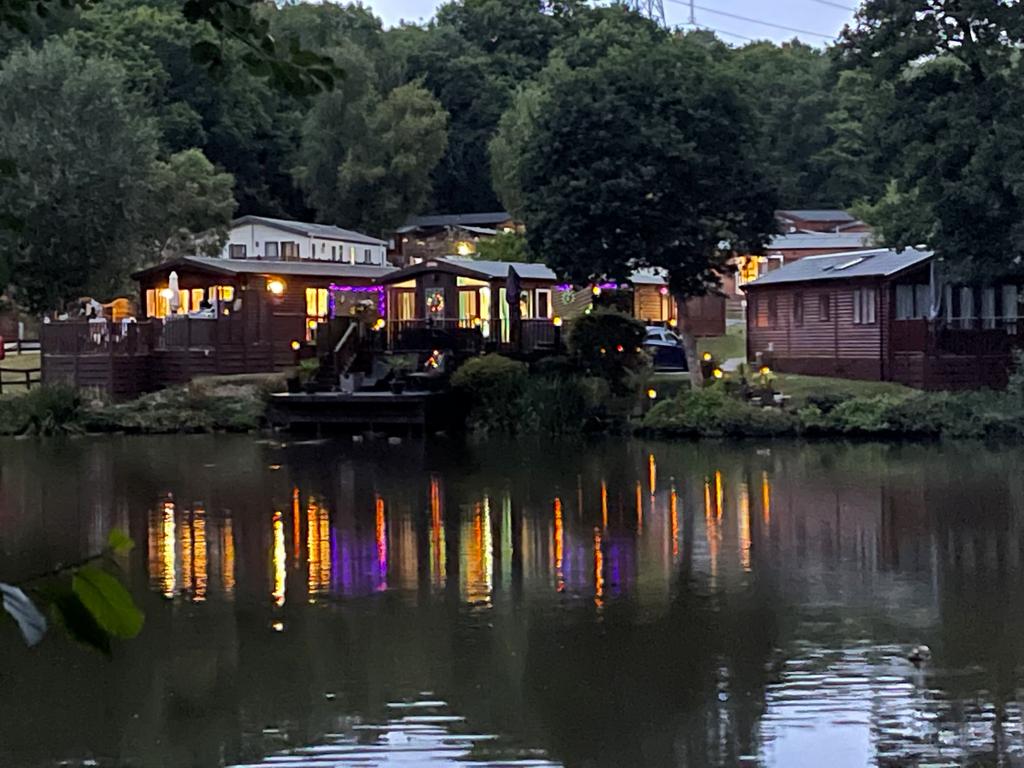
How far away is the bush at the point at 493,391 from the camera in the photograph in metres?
35.1

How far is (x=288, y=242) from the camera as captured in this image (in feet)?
211

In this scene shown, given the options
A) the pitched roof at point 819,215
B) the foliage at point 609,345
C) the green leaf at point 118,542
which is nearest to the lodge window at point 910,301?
the foliage at point 609,345

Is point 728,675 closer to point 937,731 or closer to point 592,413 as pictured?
point 937,731

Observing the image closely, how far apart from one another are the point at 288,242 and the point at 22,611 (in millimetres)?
62870

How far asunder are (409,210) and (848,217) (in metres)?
21.1

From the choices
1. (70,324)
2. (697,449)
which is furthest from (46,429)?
(697,449)

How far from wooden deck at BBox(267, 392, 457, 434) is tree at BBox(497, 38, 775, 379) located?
4623 millimetres

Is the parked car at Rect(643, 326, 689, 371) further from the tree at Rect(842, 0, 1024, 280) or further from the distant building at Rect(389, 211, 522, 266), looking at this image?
the distant building at Rect(389, 211, 522, 266)

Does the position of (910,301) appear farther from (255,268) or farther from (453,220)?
(453,220)

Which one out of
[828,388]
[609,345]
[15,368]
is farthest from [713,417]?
[15,368]

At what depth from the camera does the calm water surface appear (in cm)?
928

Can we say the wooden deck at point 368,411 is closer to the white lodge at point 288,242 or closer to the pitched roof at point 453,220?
the white lodge at point 288,242

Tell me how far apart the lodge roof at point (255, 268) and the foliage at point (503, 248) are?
9.44m

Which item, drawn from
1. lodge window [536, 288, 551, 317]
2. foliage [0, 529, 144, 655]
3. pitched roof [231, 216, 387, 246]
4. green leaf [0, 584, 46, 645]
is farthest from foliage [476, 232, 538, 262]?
green leaf [0, 584, 46, 645]
